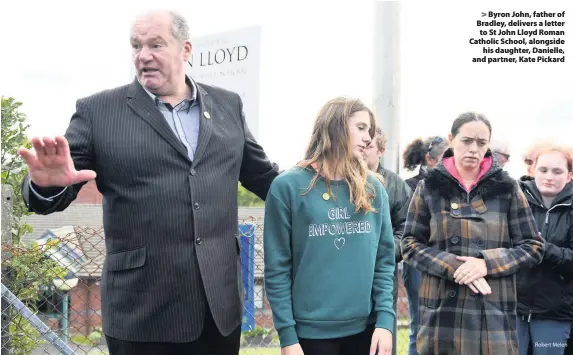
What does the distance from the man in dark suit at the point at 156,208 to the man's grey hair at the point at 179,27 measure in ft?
0.03

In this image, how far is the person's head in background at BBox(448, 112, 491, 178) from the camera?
3.36 meters

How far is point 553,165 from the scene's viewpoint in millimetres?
4203

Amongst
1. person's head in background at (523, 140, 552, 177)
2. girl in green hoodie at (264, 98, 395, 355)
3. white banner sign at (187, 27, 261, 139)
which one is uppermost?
white banner sign at (187, 27, 261, 139)

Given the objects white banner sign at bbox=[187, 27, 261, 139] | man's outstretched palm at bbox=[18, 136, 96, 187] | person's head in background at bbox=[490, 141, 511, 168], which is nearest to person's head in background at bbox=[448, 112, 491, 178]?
person's head in background at bbox=[490, 141, 511, 168]

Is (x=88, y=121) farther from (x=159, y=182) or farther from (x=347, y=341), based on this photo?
(x=347, y=341)

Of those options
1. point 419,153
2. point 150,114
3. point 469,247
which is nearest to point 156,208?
point 150,114

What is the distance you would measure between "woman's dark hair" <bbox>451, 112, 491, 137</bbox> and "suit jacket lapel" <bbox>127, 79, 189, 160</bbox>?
1.66m

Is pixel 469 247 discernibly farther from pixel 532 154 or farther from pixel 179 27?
pixel 179 27

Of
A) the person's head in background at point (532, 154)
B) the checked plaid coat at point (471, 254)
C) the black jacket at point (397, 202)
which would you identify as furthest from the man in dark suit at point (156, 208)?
the person's head in background at point (532, 154)

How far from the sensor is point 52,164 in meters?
2.17

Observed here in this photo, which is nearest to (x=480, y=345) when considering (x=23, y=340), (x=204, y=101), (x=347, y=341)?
(x=347, y=341)

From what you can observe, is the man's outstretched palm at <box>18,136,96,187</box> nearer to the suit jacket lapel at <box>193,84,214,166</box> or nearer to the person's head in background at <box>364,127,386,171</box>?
the suit jacket lapel at <box>193,84,214,166</box>

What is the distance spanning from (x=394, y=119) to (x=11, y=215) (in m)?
2.73

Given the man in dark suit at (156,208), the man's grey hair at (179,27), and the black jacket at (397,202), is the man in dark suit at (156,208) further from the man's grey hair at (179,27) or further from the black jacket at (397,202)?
the black jacket at (397,202)
